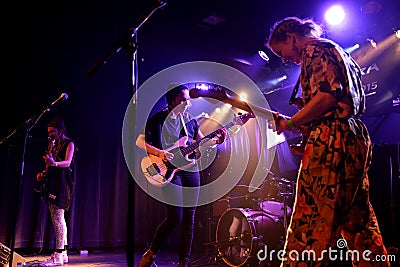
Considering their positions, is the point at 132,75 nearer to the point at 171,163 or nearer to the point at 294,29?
the point at 294,29

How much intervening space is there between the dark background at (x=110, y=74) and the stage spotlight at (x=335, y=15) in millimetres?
134

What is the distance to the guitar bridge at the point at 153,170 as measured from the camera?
4365 mm

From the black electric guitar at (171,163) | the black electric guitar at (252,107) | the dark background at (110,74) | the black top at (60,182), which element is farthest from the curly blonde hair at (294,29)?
the black top at (60,182)

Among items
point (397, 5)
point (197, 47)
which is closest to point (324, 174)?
point (397, 5)

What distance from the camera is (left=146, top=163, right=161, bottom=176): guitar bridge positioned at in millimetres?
4365

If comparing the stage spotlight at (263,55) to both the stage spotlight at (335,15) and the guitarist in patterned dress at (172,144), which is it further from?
the guitarist in patterned dress at (172,144)

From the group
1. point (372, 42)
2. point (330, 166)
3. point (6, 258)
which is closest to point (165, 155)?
point (330, 166)

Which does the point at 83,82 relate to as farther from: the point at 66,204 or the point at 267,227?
the point at 267,227

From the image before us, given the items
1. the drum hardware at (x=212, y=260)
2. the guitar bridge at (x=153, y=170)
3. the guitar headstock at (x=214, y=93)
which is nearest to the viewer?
the guitar headstock at (x=214, y=93)

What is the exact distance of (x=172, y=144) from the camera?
14.3 feet

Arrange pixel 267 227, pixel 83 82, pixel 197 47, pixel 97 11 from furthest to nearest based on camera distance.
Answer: pixel 83 82
pixel 197 47
pixel 97 11
pixel 267 227

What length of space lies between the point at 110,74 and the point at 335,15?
192 inches

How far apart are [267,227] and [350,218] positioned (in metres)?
3.54

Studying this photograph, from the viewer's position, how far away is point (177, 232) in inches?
333
